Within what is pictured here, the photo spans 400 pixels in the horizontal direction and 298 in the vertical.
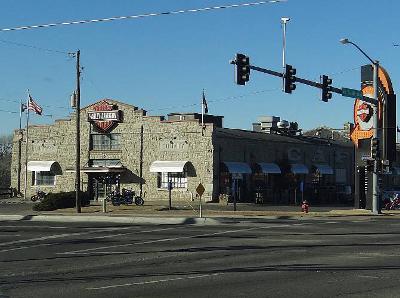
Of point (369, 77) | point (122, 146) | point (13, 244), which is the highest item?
point (369, 77)

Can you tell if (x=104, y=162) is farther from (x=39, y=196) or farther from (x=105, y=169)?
(x=39, y=196)

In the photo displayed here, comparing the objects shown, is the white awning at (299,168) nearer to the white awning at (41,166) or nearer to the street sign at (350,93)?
the white awning at (41,166)

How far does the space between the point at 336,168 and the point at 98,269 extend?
61165 millimetres

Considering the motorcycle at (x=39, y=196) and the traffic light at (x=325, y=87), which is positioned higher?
the traffic light at (x=325, y=87)

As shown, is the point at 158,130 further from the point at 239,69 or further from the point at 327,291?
the point at 327,291

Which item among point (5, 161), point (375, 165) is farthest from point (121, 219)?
point (5, 161)

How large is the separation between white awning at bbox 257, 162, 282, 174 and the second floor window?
13487 millimetres

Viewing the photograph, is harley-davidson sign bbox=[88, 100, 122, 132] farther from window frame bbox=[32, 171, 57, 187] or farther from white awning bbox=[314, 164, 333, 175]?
white awning bbox=[314, 164, 333, 175]

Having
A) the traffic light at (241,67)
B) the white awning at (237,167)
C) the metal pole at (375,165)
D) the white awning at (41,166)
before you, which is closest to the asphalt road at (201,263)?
the traffic light at (241,67)

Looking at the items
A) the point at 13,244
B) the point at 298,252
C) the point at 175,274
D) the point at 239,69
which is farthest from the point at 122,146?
the point at 175,274

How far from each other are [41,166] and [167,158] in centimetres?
1324

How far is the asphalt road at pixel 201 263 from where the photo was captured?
40.1 ft

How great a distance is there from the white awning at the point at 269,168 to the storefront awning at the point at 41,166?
Answer: 1998 centimetres

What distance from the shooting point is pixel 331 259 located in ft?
56.2
